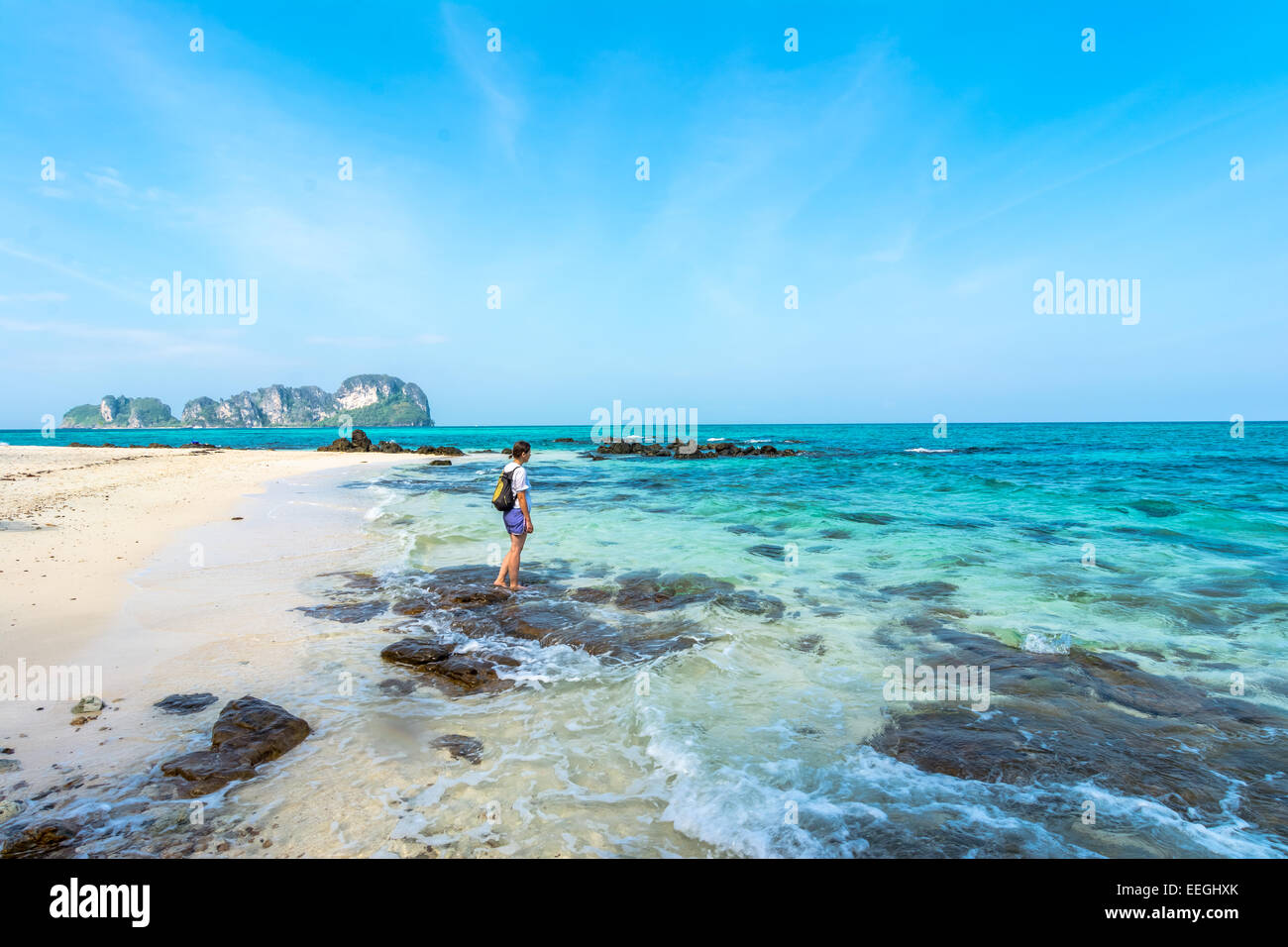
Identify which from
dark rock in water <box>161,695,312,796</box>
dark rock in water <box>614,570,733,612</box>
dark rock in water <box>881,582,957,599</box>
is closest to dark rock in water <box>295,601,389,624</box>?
dark rock in water <box>161,695,312,796</box>

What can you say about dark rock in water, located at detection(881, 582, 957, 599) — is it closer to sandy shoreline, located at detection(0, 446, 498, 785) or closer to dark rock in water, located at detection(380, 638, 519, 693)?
dark rock in water, located at detection(380, 638, 519, 693)

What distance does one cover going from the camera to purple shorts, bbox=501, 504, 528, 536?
10.1 metres

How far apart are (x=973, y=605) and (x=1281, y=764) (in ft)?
15.6

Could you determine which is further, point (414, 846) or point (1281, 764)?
point (1281, 764)

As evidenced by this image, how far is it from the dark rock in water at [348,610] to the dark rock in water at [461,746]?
4.02m

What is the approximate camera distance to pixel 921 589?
1062 centimetres

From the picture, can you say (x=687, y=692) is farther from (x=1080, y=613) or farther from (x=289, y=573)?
(x=289, y=573)

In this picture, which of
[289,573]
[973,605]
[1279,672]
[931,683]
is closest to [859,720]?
[931,683]

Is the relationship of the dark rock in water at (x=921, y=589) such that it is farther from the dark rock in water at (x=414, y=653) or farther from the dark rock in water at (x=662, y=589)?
the dark rock in water at (x=414, y=653)

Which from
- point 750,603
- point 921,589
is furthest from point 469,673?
point 921,589

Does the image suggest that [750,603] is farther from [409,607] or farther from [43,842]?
[43,842]

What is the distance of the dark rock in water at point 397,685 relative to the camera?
5996 mm
